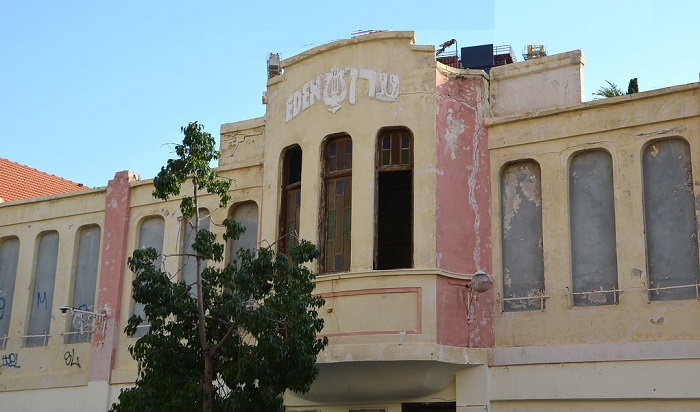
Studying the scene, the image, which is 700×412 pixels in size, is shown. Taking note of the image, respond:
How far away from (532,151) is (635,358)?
3610 mm

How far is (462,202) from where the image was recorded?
15359 mm

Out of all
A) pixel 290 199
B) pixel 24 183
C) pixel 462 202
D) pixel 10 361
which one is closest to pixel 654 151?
pixel 462 202

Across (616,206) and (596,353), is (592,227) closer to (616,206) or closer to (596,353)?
(616,206)

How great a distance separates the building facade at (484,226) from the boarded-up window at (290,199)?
0.10 ft

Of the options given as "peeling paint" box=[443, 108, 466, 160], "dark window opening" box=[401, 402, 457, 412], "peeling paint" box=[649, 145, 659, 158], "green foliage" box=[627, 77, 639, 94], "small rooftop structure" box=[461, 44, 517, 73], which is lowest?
"dark window opening" box=[401, 402, 457, 412]

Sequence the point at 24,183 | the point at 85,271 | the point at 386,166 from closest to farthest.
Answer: the point at 386,166 → the point at 85,271 → the point at 24,183

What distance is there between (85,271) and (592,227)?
10.4 meters

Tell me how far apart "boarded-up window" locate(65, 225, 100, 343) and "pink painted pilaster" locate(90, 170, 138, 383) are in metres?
0.44

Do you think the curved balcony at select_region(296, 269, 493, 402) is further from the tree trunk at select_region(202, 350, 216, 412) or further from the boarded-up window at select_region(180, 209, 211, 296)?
the boarded-up window at select_region(180, 209, 211, 296)

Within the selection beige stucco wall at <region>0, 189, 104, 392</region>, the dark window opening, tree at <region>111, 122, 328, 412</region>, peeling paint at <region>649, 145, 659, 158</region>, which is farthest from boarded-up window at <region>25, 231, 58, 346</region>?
peeling paint at <region>649, 145, 659, 158</region>

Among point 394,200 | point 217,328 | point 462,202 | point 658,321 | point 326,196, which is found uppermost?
point 394,200

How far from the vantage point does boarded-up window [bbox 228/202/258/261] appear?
17.9 metres

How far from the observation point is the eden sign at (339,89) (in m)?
15.7

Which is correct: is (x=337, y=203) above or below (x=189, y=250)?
above
